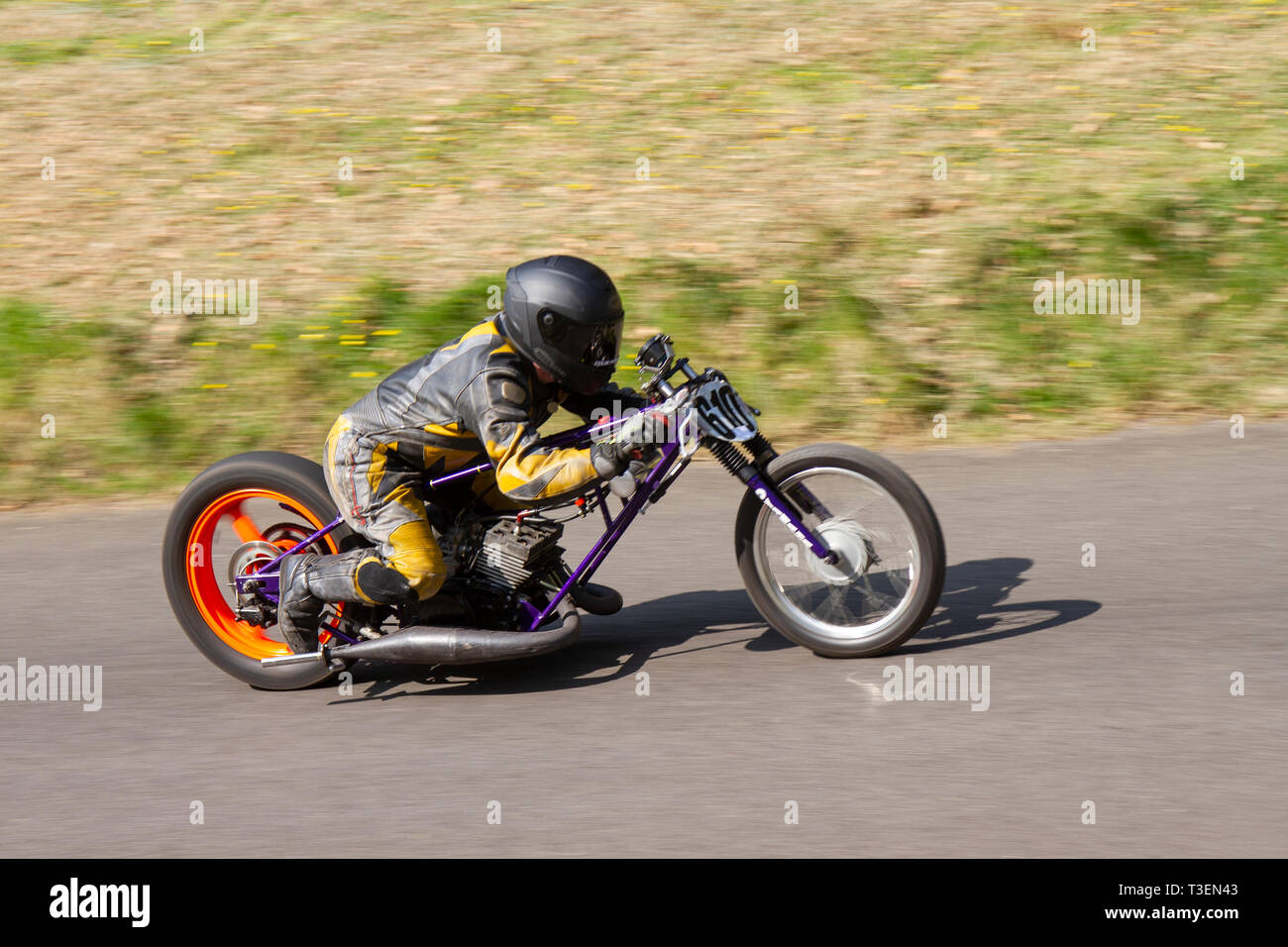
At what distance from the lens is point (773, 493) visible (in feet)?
18.0

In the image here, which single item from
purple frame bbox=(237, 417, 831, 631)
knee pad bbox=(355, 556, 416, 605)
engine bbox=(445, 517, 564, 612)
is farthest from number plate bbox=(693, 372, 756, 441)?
knee pad bbox=(355, 556, 416, 605)

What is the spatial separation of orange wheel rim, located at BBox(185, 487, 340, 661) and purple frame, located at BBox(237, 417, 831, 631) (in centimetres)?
28

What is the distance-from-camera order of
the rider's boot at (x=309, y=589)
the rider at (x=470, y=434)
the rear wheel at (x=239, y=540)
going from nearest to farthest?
the rider at (x=470, y=434)
the rider's boot at (x=309, y=589)
the rear wheel at (x=239, y=540)

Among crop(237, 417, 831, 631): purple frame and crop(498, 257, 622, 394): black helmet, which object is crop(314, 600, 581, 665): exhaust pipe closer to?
crop(237, 417, 831, 631): purple frame

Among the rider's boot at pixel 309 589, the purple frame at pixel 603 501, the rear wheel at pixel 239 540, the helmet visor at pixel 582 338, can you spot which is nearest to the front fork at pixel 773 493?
the purple frame at pixel 603 501

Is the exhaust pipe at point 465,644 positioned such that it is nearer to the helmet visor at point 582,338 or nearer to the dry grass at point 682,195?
the helmet visor at point 582,338

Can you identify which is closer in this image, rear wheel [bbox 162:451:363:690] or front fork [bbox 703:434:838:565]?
front fork [bbox 703:434:838:565]

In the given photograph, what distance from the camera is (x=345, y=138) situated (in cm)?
1320

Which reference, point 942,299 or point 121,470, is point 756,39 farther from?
point 121,470

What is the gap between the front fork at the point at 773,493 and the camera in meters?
5.45

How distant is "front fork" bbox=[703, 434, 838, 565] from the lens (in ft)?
17.9

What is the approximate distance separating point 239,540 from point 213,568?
17cm

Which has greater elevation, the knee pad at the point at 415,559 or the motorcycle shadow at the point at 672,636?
the knee pad at the point at 415,559

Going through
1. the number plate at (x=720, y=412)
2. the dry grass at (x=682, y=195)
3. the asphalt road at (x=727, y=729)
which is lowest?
the asphalt road at (x=727, y=729)
